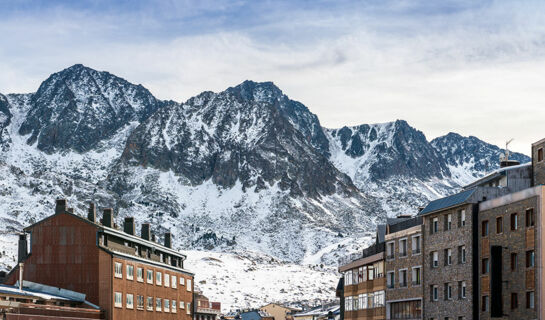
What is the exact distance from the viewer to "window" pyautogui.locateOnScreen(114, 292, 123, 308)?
12394 centimetres

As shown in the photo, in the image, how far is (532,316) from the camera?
284 feet

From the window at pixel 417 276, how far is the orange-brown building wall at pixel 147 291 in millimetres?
35840

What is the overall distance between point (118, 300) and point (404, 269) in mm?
34861

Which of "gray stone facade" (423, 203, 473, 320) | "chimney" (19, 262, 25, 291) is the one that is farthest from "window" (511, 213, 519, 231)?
"chimney" (19, 262, 25, 291)

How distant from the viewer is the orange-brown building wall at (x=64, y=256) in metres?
125

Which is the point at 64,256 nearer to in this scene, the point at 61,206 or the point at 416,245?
the point at 61,206

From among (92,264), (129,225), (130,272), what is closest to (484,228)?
(130,272)

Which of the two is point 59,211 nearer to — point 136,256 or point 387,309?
point 136,256

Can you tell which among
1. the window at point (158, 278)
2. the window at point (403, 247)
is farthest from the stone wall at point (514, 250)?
the window at point (158, 278)

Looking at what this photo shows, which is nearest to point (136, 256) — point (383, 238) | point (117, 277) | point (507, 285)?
point (117, 277)

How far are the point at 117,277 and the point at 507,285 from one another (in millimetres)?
52516

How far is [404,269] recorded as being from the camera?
4626 inches

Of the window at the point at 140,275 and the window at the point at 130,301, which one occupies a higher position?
the window at the point at 140,275

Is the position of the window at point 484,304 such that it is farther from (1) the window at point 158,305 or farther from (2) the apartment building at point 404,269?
(1) the window at point 158,305
